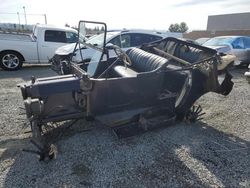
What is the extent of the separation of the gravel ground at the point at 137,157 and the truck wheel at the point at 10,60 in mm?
5579

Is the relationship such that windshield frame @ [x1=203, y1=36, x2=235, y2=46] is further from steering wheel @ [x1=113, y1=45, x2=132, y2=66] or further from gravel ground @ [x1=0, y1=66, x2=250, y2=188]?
steering wheel @ [x1=113, y1=45, x2=132, y2=66]

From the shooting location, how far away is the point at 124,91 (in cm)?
402

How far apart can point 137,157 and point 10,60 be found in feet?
26.8

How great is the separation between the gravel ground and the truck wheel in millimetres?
5579

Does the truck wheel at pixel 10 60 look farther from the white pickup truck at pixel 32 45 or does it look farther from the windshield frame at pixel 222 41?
the windshield frame at pixel 222 41

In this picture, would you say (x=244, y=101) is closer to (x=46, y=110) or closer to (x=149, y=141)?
(x=149, y=141)

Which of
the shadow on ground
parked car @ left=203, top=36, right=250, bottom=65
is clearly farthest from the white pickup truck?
the shadow on ground

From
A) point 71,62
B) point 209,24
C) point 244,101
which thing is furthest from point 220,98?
point 209,24

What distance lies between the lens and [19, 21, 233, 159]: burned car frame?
3.53 m

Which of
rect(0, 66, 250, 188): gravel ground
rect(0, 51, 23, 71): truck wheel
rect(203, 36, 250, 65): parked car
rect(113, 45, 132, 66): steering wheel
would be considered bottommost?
rect(0, 66, 250, 188): gravel ground

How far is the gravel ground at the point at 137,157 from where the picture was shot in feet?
9.89

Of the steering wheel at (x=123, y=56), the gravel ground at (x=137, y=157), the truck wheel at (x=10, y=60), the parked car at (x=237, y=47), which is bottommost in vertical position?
the gravel ground at (x=137, y=157)

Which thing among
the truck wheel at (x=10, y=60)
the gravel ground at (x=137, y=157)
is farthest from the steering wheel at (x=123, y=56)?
the truck wheel at (x=10, y=60)

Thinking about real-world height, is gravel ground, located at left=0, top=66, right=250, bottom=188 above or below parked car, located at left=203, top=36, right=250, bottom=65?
below
